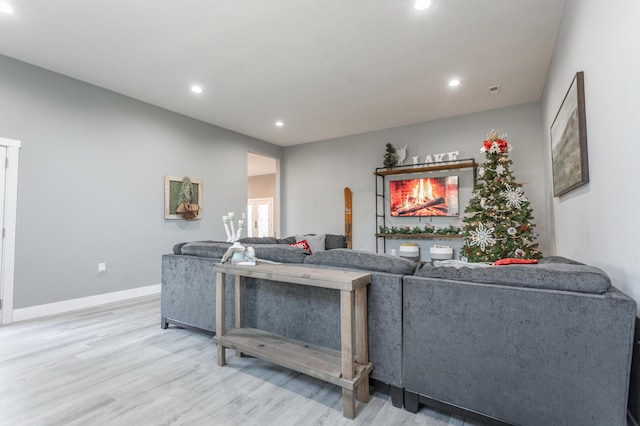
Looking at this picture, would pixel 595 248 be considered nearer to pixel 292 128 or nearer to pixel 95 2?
pixel 95 2

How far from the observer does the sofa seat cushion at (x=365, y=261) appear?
5.57 feet

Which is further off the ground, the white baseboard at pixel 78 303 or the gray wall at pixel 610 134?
the gray wall at pixel 610 134

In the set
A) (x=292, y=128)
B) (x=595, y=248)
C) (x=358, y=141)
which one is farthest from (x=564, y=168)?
(x=292, y=128)

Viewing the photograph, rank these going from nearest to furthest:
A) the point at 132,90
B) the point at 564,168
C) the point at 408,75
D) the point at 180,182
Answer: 1. the point at 564,168
2. the point at 408,75
3. the point at 132,90
4. the point at 180,182

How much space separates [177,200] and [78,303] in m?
1.85

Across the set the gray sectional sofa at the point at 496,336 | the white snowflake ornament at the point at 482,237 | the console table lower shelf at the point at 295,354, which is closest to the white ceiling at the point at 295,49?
the white snowflake ornament at the point at 482,237

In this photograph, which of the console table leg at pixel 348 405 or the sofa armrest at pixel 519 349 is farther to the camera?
the console table leg at pixel 348 405

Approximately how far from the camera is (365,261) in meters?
1.82

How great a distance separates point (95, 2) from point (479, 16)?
10.6 ft

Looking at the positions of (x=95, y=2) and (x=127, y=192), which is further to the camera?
(x=127, y=192)

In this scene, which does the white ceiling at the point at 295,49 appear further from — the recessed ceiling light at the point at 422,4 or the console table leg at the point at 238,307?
the console table leg at the point at 238,307

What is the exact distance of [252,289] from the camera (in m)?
2.30

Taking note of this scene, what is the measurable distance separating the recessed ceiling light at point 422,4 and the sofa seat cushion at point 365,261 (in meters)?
2.10

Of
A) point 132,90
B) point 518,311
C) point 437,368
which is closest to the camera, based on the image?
point 518,311
